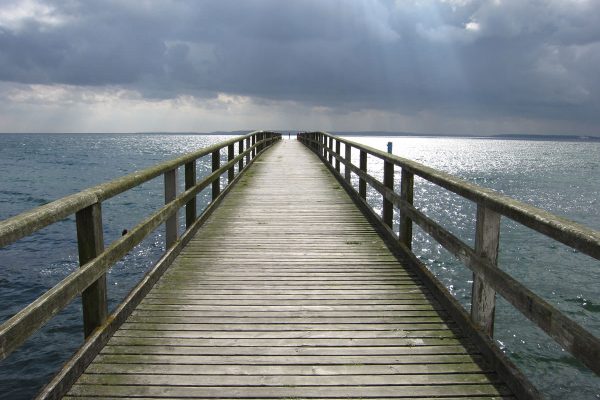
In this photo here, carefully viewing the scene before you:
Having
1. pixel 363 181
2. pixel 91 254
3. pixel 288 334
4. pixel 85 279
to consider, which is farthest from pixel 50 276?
pixel 288 334

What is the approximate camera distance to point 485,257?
3467 mm

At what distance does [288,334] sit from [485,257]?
5.24ft

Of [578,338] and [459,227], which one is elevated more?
[578,338]

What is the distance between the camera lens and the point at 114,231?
21.0m

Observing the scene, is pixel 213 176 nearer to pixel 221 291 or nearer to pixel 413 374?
pixel 221 291

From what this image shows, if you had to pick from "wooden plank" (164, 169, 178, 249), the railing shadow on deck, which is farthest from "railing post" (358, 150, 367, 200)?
the railing shadow on deck

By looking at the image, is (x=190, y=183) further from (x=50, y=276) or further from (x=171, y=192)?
(x=50, y=276)

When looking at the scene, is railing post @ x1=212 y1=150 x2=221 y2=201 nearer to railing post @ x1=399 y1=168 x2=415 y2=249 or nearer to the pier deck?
the pier deck

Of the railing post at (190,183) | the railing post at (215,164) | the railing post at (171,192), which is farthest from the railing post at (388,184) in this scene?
the railing post at (215,164)

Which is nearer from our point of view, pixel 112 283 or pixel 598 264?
pixel 112 283

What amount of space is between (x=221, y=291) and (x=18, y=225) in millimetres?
2507

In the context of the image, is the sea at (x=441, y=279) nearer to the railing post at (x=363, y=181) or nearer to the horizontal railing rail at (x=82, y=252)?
the railing post at (x=363, y=181)

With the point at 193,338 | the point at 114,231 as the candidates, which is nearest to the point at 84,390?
the point at 193,338

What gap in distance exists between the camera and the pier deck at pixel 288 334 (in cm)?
310
